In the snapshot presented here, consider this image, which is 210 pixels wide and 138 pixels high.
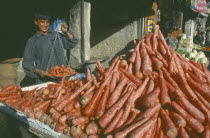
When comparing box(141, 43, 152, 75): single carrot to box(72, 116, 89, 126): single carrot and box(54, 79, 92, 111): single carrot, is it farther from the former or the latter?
box(72, 116, 89, 126): single carrot

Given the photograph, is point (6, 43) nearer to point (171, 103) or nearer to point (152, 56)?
point (152, 56)

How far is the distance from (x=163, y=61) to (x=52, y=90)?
1797 mm

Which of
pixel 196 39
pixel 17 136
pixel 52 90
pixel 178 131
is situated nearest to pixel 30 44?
pixel 52 90

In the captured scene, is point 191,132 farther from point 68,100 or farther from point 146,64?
point 68,100

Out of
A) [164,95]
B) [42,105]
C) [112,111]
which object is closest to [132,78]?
[164,95]

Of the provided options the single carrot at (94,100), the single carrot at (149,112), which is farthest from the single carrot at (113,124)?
the single carrot at (94,100)

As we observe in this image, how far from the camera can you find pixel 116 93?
229 cm

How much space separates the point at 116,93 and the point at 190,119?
880mm

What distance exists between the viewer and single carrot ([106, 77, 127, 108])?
2182 mm

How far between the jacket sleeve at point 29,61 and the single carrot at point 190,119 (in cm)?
349

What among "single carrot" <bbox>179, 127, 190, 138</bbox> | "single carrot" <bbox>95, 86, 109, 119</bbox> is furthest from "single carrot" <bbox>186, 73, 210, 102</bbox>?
"single carrot" <bbox>95, 86, 109, 119</bbox>

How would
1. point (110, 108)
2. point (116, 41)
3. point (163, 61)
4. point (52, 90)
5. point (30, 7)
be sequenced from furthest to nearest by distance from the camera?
point (116, 41), point (30, 7), point (52, 90), point (163, 61), point (110, 108)

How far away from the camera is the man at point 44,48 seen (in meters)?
4.49

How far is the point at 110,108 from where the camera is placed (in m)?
2.09
